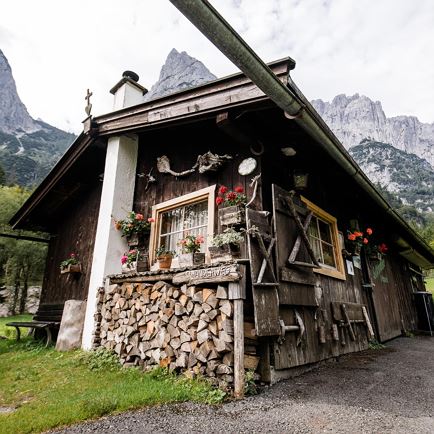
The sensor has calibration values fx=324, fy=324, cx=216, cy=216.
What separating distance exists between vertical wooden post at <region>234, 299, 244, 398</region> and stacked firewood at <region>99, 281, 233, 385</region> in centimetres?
8

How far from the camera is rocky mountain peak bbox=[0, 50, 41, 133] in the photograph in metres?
102

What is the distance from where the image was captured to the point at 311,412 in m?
2.70

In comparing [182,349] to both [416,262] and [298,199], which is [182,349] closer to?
[298,199]

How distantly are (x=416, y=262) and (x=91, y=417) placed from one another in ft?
42.9

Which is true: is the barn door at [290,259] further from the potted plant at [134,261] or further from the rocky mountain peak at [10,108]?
the rocky mountain peak at [10,108]


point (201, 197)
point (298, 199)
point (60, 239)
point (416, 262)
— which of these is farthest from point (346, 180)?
point (416, 262)

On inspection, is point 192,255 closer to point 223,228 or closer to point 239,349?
point 223,228

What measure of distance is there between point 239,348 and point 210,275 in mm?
825

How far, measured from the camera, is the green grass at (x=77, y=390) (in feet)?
8.95

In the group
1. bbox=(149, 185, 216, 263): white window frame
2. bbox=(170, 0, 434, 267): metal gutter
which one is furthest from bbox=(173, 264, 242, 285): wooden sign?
bbox=(170, 0, 434, 267): metal gutter

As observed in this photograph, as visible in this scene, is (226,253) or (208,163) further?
(208,163)

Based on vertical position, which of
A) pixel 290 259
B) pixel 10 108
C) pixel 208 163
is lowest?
pixel 290 259

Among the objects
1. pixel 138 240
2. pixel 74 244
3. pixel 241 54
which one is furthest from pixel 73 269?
pixel 241 54

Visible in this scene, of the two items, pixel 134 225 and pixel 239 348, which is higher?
pixel 134 225
